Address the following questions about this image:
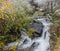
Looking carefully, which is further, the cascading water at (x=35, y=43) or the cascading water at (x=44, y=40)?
the cascading water at (x=44, y=40)

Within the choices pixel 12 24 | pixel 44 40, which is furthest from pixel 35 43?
pixel 12 24

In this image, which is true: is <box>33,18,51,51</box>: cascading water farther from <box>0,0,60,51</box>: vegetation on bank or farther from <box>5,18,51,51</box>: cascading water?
<box>0,0,60,51</box>: vegetation on bank

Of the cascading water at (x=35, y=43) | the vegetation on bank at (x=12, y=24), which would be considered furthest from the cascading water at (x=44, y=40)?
the vegetation on bank at (x=12, y=24)

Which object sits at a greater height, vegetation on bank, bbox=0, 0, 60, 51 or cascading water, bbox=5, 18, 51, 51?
vegetation on bank, bbox=0, 0, 60, 51

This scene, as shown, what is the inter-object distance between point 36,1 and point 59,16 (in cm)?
472

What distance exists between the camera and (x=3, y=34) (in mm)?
9742

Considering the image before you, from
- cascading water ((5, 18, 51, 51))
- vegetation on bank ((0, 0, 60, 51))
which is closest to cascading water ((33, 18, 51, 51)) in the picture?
cascading water ((5, 18, 51, 51))

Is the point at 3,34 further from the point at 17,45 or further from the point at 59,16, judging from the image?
the point at 59,16

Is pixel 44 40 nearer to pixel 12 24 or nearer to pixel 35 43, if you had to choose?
pixel 35 43

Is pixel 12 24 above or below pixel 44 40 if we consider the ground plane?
above

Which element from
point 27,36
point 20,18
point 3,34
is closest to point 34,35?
point 27,36

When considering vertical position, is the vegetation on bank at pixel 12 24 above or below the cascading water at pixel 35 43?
above

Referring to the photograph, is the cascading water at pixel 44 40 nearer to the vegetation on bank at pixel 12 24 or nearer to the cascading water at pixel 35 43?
the cascading water at pixel 35 43

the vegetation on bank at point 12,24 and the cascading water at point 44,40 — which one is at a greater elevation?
the vegetation on bank at point 12,24
